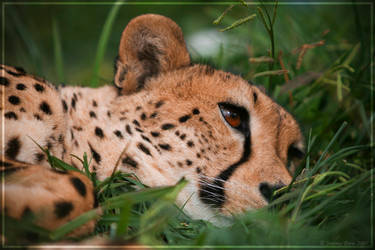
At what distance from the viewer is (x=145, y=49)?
206 centimetres

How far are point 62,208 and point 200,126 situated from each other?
78cm

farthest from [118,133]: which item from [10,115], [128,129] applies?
[10,115]

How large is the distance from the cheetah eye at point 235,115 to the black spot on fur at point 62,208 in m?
0.89

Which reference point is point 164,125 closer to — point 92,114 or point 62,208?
point 92,114

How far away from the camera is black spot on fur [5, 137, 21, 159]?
1586 mm

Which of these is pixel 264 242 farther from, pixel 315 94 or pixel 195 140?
pixel 315 94

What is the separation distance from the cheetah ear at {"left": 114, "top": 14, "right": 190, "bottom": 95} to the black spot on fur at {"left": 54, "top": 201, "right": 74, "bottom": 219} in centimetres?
89

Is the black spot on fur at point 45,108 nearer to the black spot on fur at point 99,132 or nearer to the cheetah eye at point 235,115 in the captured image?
the black spot on fur at point 99,132

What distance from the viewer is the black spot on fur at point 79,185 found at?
1.27 m

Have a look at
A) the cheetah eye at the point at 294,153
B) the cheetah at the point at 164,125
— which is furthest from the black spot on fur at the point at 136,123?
the cheetah eye at the point at 294,153

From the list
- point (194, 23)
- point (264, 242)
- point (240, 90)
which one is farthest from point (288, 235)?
point (194, 23)

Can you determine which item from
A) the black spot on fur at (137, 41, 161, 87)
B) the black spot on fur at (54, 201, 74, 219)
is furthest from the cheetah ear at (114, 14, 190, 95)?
the black spot on fur at (54, 201, 74, 219)

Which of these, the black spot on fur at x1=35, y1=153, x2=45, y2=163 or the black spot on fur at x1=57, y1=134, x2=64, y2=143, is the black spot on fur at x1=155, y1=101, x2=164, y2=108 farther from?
the black spot on fur at x1=35, y1=153, x2=45, y2=163

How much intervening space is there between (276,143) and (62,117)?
3.36ft
